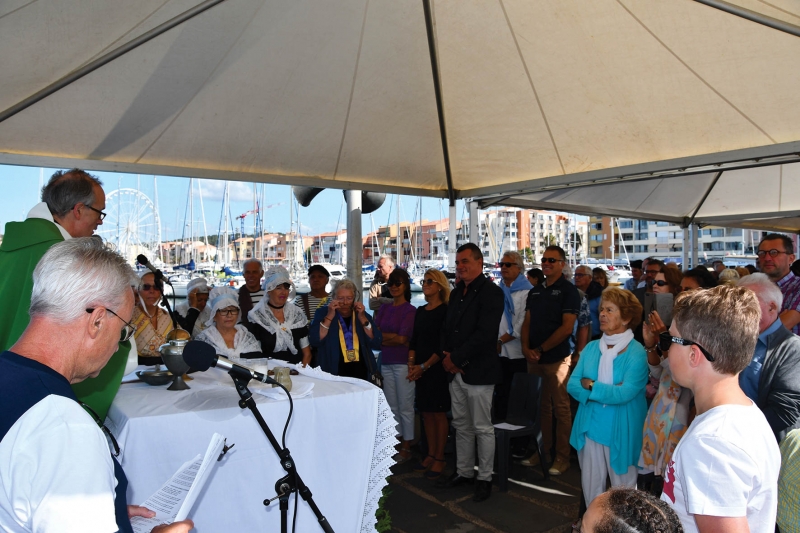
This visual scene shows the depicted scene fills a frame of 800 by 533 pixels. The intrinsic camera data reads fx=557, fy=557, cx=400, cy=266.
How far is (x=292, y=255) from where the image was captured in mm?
26141

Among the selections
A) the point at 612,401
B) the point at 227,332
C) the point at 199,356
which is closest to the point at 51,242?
the point at 199,356

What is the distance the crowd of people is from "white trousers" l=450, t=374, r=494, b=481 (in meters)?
0.01

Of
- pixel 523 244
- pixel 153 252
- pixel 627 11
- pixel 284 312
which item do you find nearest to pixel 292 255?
pixel 153 252

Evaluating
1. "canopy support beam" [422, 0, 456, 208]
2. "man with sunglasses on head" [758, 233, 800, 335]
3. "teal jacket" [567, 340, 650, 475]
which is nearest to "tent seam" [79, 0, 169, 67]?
"canopy support beam" [422, 0, 456, 208]

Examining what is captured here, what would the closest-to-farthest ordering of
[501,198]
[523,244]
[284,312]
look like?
1. [284,312]
2. [501,198]
3. [523,244]

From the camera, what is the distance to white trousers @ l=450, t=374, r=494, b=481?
431 centimetres

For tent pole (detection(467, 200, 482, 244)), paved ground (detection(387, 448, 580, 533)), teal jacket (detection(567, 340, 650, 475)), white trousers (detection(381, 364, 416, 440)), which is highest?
tent pole (detection(467, 200, 482, 244))

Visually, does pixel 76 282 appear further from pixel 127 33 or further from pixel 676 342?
pixel 127 33

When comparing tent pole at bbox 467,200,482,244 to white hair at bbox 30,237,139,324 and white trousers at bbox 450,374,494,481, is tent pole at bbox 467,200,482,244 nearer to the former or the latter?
white trousers at bbox 450,374,494,481

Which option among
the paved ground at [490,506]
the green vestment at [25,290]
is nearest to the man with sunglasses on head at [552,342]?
the paved ground at [490,506]

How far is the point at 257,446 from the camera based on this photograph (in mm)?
2270

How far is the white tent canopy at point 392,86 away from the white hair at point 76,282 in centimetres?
286

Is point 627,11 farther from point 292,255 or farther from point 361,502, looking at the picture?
point 292,255

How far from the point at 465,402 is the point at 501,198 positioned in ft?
10.0
